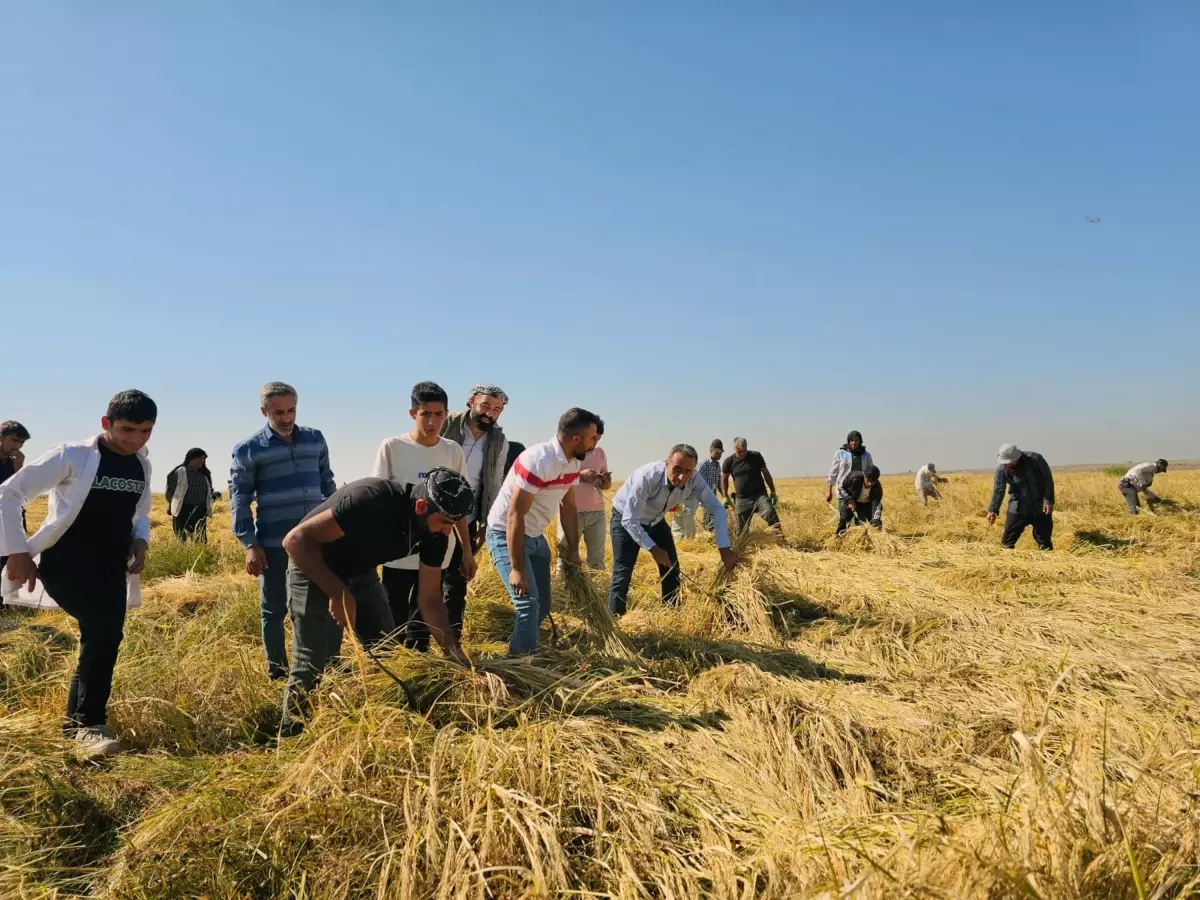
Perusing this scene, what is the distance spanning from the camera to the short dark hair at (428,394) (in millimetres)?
4172

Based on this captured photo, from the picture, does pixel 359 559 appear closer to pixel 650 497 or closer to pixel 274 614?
pixel 274 614

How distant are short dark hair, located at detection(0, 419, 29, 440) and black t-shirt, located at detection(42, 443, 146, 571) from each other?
3.64m

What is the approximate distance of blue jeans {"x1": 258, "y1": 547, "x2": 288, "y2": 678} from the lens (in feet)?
13.4

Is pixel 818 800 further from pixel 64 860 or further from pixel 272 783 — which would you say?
pixel 64 860

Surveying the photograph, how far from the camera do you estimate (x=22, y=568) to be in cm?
308

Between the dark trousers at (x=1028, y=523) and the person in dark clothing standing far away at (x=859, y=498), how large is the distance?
6.26 ft

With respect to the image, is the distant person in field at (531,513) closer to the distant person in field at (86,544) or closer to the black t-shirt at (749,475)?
the distant person in field at (86,544)

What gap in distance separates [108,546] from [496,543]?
1.97m

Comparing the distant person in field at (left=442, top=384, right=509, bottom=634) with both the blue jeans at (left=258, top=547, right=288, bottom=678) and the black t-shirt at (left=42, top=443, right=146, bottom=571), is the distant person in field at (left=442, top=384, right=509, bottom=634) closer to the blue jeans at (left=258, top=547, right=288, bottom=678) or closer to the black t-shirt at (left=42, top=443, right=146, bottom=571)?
the blue jeans at (left=258, top=547, right=288, bottom=678)

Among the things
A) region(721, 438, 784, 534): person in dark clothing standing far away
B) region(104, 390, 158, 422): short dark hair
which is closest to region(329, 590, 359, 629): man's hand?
region(104, 390, 158, 422): short dark hair

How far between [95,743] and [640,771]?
2.39 m

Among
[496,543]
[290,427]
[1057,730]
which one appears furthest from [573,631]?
[1057,730]

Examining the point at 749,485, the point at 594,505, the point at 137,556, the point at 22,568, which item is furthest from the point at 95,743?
the point at 749,485

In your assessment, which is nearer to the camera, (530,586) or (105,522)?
(105,522)
